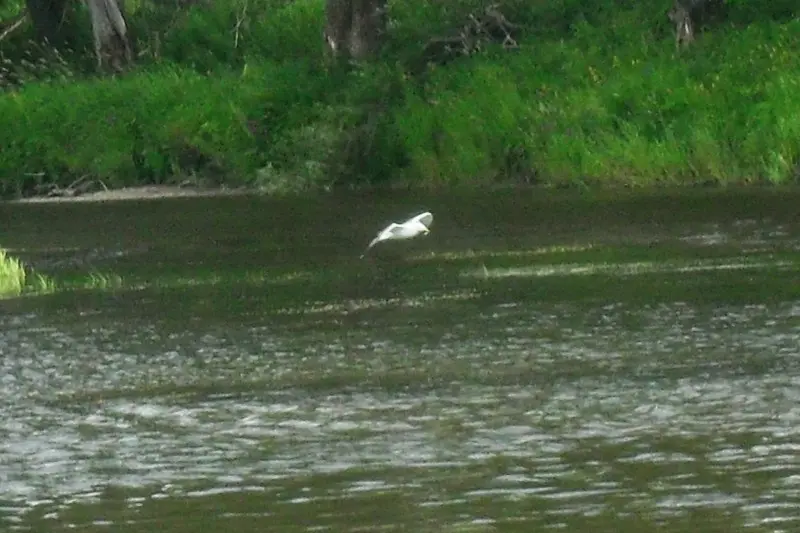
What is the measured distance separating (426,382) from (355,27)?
20.8m

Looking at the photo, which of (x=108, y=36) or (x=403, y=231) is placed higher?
(x=108, y=36)

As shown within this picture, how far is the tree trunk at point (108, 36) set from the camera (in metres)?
37.5

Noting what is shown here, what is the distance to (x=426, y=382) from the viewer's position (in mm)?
14086

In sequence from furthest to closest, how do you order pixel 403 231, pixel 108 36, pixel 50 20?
pixel 50 20
pixel 108 36
pixel 403 231

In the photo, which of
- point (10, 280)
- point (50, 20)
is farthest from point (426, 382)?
point (50, 20)

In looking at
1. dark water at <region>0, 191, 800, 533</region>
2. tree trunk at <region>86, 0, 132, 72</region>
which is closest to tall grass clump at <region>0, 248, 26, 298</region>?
dark water at <region>0, 191, 800, 533</region>

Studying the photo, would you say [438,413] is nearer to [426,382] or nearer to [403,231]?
[426,382]

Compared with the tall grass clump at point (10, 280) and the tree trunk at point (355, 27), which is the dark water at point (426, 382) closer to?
the tall grass clump at point (10, 280)

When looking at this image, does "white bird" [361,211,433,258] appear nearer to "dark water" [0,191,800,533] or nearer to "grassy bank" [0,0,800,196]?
"dark water" [0,191,800,533]

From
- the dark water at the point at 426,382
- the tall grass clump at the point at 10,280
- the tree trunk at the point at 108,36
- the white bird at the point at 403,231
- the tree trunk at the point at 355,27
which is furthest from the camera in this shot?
the tree trunk at the point at 108,36

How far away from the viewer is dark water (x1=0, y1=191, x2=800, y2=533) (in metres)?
10.4

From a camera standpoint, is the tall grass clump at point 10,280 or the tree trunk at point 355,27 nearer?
the tall grass clump at point 10,280

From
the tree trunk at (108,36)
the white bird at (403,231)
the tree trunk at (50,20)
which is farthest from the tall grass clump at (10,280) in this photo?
the tree trunk at (50,20)

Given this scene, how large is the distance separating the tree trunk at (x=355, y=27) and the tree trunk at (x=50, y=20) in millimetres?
6769
